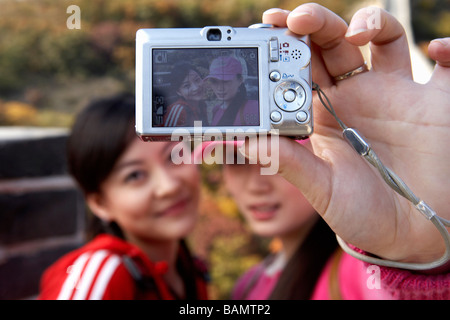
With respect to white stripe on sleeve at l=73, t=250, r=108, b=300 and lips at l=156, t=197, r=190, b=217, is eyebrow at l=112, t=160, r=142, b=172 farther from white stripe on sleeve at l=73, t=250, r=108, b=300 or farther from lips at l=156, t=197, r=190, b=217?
white stripe on sleeve at l=73, t=250, r=108, b=300

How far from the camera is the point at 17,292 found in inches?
77.7

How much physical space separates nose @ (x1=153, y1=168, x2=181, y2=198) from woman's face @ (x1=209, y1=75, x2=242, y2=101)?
62 centimetres

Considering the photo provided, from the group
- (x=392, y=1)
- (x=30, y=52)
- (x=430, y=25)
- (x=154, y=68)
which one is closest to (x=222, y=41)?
(x=154, y=68)

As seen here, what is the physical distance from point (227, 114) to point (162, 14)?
345cm

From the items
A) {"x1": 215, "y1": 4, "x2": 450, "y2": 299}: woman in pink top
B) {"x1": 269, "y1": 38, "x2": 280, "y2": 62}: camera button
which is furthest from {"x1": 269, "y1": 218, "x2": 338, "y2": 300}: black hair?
{"x1": 269, "y1": 38, "x2": 280, "y2": 62}: camera button

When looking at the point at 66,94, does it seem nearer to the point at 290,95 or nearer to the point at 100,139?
the point at 100,139

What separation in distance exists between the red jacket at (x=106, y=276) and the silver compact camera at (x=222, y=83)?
0.52 m

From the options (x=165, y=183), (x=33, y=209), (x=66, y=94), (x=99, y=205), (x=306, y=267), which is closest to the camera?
(x=306, y=267)

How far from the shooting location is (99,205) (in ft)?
4.95

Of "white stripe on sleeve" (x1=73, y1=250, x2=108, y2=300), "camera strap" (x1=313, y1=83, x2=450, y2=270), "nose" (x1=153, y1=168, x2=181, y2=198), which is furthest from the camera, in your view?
"nose" (x1=153, y1=168, x2=181, y2=198)

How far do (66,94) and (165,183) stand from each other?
265cm

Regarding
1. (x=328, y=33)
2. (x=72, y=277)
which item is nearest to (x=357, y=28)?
(x=328, y=33)

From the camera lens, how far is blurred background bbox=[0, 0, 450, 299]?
2.04 m

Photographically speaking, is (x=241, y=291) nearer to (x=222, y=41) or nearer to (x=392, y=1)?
(x=222, y=41)
